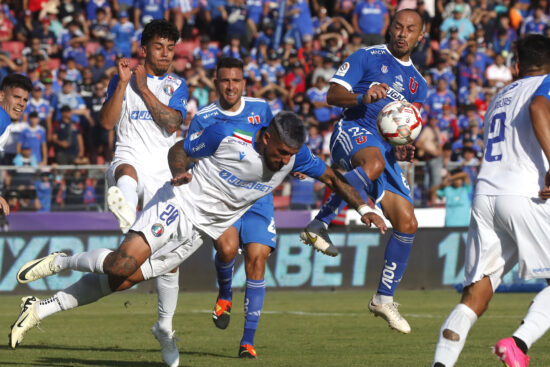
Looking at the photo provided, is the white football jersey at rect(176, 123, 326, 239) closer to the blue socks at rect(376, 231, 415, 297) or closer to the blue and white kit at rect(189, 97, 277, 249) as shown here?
the blue and white kit at rect(189, 97, 277, 249)

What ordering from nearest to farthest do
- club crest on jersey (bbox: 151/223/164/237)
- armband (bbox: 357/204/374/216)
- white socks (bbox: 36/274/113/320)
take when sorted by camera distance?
1. armband (bbox: 357/204/374/216)
2. club crest on jersey (bbox: 151/223/164/237)
3. white socks (bbox: 36/274/113/320)

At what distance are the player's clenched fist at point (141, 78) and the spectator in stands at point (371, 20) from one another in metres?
15.3

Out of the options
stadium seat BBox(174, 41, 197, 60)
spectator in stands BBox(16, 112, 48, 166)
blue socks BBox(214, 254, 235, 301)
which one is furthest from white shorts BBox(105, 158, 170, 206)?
stadium seat BBox(174, 41, 197, 60)

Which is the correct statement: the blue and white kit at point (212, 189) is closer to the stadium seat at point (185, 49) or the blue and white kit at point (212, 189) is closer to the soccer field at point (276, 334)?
the soccer field at point (276, 334)

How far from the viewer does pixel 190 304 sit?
51.2ft

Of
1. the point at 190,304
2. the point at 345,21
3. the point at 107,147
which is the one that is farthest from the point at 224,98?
the point at 345,21

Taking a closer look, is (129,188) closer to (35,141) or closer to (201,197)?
(201,197)

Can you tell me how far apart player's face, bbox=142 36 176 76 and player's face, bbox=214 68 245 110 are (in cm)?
66

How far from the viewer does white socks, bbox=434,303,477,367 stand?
6.78 m

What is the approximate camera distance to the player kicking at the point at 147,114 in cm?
988

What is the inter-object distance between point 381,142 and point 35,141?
11107mm

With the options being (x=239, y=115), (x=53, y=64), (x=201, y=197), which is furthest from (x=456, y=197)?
(x=201, y=197)

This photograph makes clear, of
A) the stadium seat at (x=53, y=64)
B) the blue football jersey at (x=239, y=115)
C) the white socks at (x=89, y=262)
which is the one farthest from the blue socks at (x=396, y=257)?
the stadium seat at (x=53, y=64)

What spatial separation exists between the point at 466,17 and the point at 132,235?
67.3 ft
